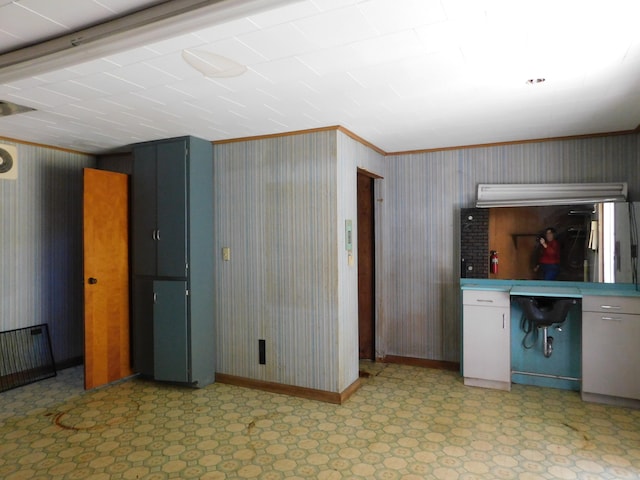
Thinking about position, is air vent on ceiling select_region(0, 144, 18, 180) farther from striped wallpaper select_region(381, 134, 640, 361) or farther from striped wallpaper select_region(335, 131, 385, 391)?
striped wallpaper select_region(381, 134, 640, 361)

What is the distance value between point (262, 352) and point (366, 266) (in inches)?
64.9

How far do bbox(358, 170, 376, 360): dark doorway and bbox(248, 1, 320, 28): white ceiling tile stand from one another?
3.17 meters

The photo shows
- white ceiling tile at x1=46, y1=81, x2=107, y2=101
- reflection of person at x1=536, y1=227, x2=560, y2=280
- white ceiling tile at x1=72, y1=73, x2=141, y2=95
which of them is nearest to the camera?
white ceiling tile at x1=72, y1=73, x2=141, y2=95

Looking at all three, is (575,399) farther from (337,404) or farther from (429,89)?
(429,89)

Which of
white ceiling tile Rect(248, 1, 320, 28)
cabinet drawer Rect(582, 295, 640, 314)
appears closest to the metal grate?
white ceiling tile Rect(248, 1, 320, 28)

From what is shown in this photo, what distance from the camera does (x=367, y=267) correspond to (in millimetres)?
5043

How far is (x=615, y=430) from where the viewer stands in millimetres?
3207

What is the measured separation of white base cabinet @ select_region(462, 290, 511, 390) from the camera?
13.3 feet

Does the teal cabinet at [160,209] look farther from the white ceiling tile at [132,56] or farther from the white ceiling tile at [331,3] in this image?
the white ceiling tile at [331,3]

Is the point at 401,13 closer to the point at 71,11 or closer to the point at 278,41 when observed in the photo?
the point at 278,41

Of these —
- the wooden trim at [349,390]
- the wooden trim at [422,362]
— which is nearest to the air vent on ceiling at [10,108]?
the wooden trim at [349,390]

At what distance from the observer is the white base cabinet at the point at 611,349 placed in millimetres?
3590

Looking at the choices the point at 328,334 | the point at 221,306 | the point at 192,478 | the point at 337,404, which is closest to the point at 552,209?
the point at 328,334

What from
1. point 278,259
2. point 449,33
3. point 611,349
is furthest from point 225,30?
point 611,349
